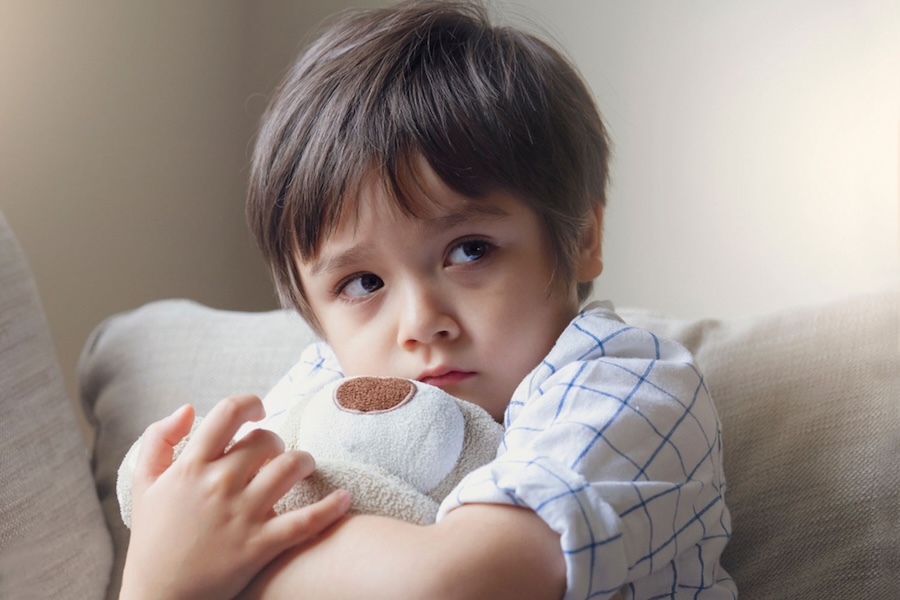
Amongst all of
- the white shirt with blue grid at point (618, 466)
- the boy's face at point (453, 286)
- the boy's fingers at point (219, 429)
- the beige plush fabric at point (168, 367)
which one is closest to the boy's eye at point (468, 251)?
the boy's face at point (453, 286)

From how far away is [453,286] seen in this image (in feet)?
2.77

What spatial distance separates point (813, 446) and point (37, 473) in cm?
86

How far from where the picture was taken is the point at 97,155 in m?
1.81

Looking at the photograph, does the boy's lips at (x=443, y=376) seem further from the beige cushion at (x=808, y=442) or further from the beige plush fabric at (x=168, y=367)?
the beige plush fabric at (x=168, y=367)

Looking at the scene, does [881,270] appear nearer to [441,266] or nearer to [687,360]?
[687,360]

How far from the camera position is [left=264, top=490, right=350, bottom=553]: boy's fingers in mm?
655

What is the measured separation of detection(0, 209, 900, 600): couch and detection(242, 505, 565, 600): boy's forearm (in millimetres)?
404

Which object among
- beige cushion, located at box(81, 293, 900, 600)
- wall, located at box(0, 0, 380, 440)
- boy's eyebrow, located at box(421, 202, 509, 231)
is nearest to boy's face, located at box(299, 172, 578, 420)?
boy's eyebrow, located at box(421, 202, 509, 231)

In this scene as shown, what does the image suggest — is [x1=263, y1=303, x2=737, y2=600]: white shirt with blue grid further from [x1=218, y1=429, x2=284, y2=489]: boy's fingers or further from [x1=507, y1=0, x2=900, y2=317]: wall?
[x1=507, y1=0, x2=900, y2=317]: wall

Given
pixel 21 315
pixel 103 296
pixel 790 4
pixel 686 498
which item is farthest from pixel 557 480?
pixel 103 296

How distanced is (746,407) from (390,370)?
40cm

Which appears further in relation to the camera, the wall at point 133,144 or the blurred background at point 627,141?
the wall at point 133,144

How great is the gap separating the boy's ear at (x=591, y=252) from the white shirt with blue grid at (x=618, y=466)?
0.34 ft

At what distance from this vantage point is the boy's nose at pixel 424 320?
0.83 m
